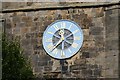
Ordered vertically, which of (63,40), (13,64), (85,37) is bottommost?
(13,64)

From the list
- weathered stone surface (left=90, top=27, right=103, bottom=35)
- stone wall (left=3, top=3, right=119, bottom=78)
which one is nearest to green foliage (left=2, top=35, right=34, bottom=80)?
stone wall (left=3, top=3, right=119, bottom=78)

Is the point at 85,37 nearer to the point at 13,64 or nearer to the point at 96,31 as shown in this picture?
the point at 96,31

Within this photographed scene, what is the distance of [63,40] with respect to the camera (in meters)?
17.8

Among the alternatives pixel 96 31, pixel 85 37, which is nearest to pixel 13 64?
pixel 85 37

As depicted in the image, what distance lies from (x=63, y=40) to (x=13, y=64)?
2594 mm

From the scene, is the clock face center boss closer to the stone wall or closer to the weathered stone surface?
the stone wall

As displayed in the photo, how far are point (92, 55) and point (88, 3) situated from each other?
204 cm

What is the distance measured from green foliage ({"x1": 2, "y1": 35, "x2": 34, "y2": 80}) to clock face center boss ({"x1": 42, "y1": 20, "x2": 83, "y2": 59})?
144 cm

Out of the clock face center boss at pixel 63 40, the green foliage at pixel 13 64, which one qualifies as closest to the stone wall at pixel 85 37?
the clock face center boss at pixel 63 40

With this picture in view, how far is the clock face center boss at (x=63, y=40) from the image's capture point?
17.7m

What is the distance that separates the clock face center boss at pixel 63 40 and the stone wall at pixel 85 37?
0.19 m

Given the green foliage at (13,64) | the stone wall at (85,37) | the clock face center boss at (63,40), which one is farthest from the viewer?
the clock face center boss at (63,40)

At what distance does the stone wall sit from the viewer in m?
17.3

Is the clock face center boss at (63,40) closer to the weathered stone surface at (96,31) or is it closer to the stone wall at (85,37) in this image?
the stone wall at (85,37)
